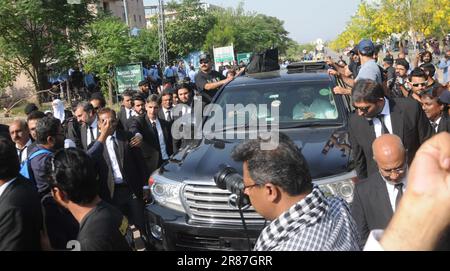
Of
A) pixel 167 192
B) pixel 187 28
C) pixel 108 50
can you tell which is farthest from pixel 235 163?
pixel 187 28

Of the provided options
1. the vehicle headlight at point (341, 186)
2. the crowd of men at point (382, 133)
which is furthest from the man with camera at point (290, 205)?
the vehicle headlight at point (341, 186)

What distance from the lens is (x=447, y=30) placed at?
40719 millimetres

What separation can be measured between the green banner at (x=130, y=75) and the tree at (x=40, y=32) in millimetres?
2935

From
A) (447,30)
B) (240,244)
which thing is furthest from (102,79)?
(447,30)

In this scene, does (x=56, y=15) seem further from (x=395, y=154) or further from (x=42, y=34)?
(x=395, y=154)

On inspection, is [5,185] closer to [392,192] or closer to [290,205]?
[290,205]

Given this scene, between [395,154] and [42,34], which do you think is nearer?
[395,154]

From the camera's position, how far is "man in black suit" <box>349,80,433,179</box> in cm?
385

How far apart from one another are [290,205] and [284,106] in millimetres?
3463

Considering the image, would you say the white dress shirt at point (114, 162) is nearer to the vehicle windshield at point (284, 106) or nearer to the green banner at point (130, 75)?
the vehicle windshield at point (284, 106)

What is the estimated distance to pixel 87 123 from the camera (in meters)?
5.12

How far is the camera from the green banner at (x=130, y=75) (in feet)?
55.8
